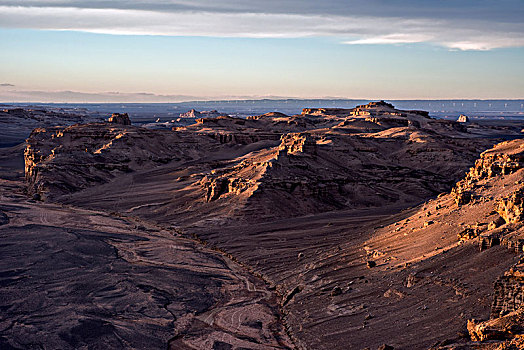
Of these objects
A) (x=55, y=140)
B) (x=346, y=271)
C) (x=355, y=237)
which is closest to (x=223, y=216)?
(x=355, y=237)

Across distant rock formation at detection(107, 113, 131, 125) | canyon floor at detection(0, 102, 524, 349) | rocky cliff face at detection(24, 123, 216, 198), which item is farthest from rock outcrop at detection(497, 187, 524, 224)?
distant rock formation at detection(107, 113, 131, 125)

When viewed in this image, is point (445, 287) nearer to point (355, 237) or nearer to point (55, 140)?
point (355, 237)

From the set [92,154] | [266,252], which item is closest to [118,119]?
[92,154]

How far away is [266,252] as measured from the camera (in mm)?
53031

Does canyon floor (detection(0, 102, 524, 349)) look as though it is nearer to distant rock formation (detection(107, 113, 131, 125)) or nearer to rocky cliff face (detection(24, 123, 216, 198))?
rocky cliff face (detection(24, 123, 216, 198))

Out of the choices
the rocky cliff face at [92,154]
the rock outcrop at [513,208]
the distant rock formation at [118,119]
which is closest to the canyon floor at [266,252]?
the rock outcrop at [513,208]

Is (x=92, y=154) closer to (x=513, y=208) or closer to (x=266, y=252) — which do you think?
(x=266, y=252)

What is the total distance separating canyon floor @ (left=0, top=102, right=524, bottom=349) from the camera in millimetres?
32469

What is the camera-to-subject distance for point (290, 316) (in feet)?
120

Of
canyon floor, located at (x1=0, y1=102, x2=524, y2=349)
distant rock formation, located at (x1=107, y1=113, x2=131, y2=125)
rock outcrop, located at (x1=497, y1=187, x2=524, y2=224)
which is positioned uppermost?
distant rock formation, located at (x1=107, y1=113, x2=131, y2=125)

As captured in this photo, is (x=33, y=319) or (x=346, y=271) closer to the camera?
(x=33, y=319)

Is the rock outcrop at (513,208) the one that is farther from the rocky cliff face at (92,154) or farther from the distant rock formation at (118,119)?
the distant rock formation at (118,119)

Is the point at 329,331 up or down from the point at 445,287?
down

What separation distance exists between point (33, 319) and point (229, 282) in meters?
13.9
